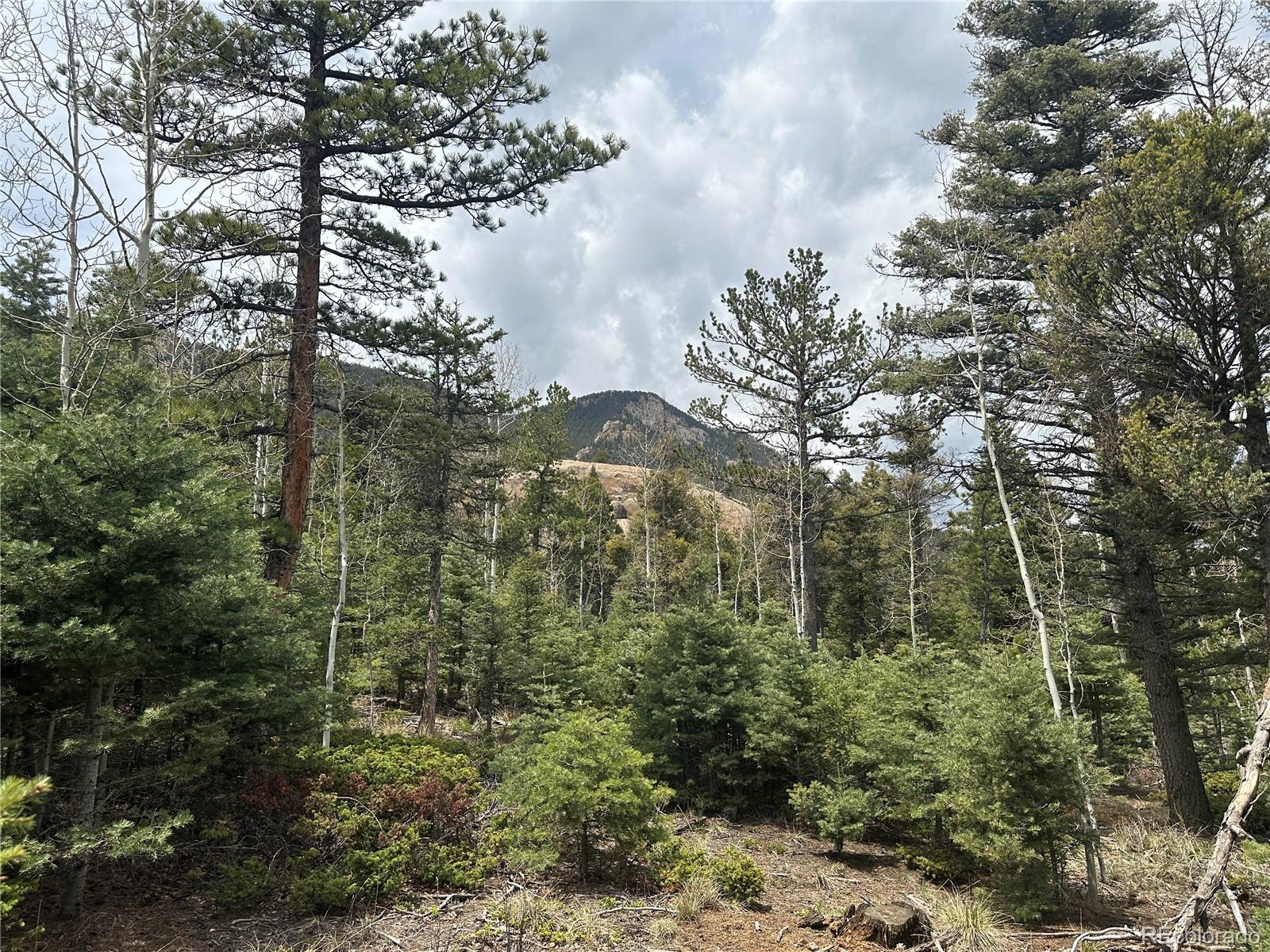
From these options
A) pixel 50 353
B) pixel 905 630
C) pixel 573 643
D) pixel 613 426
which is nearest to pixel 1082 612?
pixel 573 643

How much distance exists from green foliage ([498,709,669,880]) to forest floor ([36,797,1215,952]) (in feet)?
1.44

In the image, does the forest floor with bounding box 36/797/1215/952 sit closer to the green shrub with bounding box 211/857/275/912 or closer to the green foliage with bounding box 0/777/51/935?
the green shrub with bounding box 211/857/275/912

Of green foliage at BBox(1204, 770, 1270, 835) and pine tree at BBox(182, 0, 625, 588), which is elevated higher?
pine tree at BBox(182, 0, 625, 588)

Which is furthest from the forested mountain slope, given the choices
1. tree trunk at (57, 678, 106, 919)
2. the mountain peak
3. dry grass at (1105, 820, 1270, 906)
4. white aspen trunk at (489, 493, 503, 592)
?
tree trunk at (57, 678, 106, 919)

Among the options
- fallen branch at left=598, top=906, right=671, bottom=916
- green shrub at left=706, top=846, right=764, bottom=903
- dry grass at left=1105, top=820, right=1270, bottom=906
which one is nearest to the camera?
fallen branch at left=598, top=906, right=671, bottom=916

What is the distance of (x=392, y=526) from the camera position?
47.1 ft

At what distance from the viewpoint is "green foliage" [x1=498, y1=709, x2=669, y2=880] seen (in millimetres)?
6570

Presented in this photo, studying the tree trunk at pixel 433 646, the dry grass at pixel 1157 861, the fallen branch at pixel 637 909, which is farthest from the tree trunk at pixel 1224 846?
the tree trunk at pixel 433 646

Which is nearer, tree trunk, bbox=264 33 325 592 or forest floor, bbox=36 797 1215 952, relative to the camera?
forest floor, bbox=36 797 1215 952

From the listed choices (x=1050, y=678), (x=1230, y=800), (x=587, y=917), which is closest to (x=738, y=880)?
(x=587, y=917)

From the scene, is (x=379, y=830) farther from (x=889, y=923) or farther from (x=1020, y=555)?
(x=1020, y=555)

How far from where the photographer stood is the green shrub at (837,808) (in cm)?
914

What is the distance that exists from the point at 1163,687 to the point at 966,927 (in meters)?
7.39

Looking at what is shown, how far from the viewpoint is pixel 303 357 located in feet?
29.7
